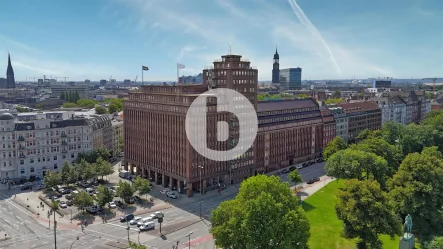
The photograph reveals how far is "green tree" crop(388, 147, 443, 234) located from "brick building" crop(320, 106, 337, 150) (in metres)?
79.9

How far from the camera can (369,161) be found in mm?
106438

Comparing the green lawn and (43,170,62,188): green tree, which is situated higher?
(43,170,62,188): green tree

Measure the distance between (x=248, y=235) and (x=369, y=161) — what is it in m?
56.8

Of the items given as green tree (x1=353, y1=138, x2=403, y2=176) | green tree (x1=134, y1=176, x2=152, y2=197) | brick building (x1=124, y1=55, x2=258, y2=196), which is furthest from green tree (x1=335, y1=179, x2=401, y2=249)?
green tree (x1=134, y1=176, x2=152, y2=197)

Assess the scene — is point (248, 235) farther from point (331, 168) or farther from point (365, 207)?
point (331, 168)

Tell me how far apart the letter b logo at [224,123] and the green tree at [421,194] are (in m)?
50.0

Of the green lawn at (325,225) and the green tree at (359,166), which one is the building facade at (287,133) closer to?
the green lawn at (325,225)

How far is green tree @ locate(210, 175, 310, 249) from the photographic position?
208 feet

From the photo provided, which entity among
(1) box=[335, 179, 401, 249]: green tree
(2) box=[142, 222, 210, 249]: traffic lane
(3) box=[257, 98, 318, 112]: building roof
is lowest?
(2) box=[142, 222, 210, 249]: traffic lane

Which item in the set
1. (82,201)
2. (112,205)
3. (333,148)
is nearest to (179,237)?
(82,201)

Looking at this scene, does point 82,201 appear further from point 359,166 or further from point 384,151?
point 384,151

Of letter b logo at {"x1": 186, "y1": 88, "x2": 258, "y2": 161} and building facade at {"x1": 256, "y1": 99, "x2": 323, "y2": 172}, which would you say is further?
building facade at {"x1": 256, "y1": 99, "x2": 323, "y2": 172}

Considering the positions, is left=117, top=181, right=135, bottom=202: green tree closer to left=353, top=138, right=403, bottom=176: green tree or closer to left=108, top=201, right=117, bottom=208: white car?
left=108, top=201, right=117, bottom=208: white car

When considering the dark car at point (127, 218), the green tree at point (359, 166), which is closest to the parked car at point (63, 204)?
the dark car at point (127, 218)
